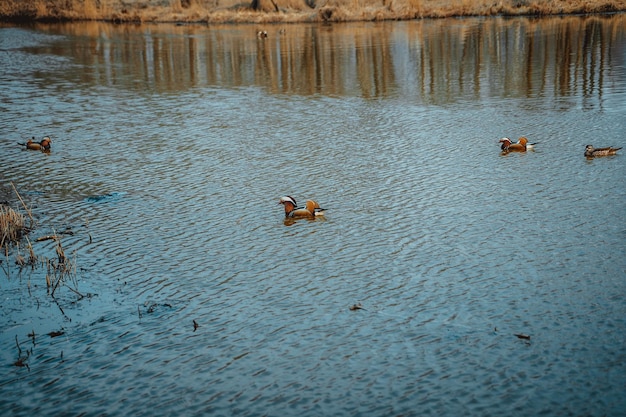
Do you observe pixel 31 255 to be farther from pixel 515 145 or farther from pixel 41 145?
pixel 515 145

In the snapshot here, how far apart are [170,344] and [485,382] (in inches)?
116

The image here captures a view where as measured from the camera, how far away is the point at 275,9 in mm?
47500

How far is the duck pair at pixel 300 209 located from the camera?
404 inches

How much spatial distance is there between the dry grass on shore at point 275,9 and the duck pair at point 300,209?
112 ft

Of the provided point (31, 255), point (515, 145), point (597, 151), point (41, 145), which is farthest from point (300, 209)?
point (41, 145)

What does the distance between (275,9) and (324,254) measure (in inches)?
1608

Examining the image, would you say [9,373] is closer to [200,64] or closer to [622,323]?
[622,323]

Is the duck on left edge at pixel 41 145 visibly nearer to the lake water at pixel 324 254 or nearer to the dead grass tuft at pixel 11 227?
the lake water at pixel 324 254

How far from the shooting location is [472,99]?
60.2ft

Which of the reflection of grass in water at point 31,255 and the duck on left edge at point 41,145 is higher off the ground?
the duck on left edge at point 41,145

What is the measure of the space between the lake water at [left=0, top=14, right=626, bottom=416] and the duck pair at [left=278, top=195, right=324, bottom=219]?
0.67 ft

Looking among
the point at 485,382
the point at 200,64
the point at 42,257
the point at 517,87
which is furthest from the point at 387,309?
the point at 200,64

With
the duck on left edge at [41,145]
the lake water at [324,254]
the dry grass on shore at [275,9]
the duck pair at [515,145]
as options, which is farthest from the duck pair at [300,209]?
the dry grass on shore at [275,9]

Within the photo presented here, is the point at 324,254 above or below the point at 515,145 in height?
below
